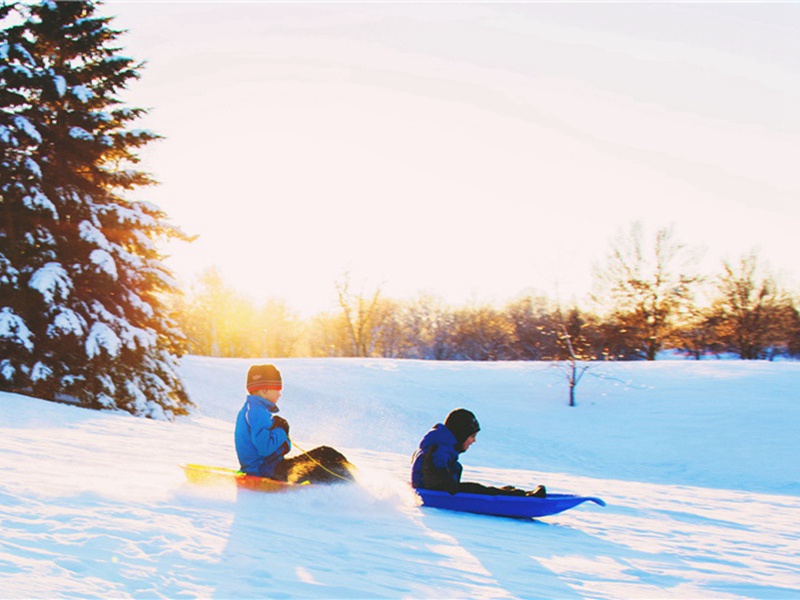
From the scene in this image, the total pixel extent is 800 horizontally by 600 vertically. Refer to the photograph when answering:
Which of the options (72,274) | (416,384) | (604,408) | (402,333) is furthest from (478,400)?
(402,333)

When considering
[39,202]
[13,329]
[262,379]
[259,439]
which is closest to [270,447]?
[259,439]

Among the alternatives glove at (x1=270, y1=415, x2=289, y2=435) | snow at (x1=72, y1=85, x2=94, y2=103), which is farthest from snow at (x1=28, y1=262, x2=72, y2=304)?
glove at (x1=270, y1=415, x2=289, y2=435)

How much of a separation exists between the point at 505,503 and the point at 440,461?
798mm

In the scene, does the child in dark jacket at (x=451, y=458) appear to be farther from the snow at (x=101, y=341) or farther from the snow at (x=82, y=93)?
the snow at (x=82, y=93)

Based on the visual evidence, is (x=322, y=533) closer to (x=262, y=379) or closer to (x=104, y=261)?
(x=262, y=379)

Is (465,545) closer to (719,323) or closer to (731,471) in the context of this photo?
(731,471)

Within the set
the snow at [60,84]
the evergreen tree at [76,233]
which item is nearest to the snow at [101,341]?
the evergreen tree at [76,233]

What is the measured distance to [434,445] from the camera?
6.63m

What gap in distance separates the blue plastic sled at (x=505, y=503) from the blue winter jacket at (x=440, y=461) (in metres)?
0.10

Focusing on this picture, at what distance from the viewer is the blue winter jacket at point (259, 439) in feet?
19.7

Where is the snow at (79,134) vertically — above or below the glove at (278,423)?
above

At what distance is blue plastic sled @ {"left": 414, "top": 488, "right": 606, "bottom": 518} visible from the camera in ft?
21.2

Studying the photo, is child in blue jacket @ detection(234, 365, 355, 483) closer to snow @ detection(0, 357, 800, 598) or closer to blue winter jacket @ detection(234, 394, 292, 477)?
blue winter jacket @ detection(234, 394, 292, 477)

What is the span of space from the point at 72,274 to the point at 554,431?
50.2 ft
